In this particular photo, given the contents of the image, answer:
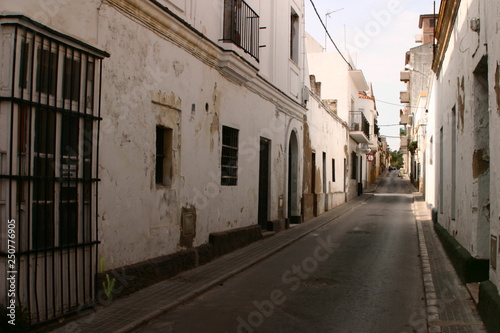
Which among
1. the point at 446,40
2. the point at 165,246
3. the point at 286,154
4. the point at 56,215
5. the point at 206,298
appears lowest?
the point at 206,298

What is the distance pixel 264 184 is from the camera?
43.8 ft

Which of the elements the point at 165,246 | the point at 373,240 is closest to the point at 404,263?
the point at 373,240

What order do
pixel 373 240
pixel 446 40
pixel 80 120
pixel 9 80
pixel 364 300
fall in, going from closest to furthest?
pixel 9 80
pixel 80 120
pixel 364 300
pixel 446 40
pixel 373 240

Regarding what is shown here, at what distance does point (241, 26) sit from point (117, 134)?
5.40 metres

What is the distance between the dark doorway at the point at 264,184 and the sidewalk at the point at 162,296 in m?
2.33

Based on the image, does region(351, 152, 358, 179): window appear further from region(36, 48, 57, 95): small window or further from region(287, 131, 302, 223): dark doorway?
region(36, 48, 57, 95): small window

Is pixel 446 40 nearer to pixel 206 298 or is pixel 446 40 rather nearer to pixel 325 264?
pixel 325 264

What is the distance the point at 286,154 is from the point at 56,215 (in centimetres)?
1006

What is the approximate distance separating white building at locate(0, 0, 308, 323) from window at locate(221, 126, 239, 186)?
44 millimetres

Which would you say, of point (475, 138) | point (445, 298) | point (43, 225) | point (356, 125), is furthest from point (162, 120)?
point (356, 125)

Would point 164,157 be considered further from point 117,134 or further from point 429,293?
point 429,293

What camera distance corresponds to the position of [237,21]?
10656 mm

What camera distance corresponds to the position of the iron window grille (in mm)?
4766

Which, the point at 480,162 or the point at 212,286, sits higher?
the point at 480,162
